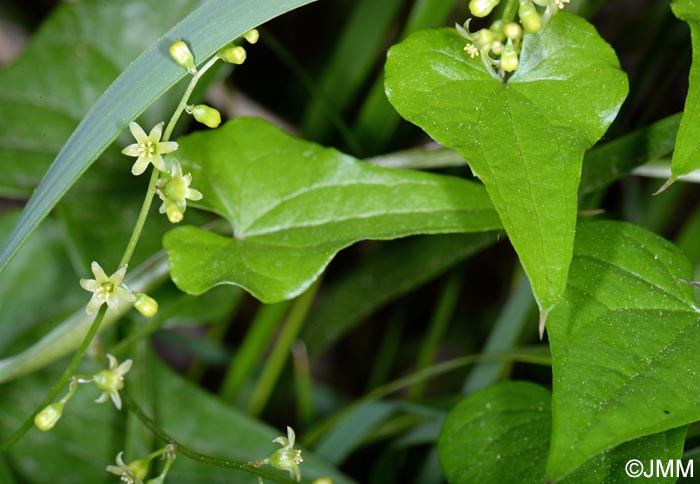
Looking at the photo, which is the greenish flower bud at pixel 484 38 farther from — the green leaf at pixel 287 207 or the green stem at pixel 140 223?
the green stem at pixel 140 223

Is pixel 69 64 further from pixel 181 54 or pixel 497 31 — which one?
pixel 497 31

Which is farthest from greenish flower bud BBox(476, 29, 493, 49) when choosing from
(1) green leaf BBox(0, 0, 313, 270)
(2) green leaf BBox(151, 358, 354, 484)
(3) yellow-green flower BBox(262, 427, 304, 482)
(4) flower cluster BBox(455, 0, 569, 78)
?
Answer: (2) green leaf BBox(151, 358, 354, 484)

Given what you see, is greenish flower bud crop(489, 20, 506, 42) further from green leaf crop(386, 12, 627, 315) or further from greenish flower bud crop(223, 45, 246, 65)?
greenish flower bud crop(223, 45, 246, 65)

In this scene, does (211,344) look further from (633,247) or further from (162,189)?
(633,247)

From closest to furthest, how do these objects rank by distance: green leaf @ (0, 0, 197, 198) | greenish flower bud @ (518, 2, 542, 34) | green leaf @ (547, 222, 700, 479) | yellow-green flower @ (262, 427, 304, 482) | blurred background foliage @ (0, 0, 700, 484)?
green leaf @ (547, 222, 700, 479)
greenish flower bud @ (518, 2, 542, 34)
yellow-green flower @ (262, 427, 304, 482)
blurred background foliage @ (0, 0, 700, 484)
green leaf @ (0, 0, 197, 198)

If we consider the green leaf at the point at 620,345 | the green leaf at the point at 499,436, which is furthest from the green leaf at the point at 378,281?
the green leaf at the point at 620,345
